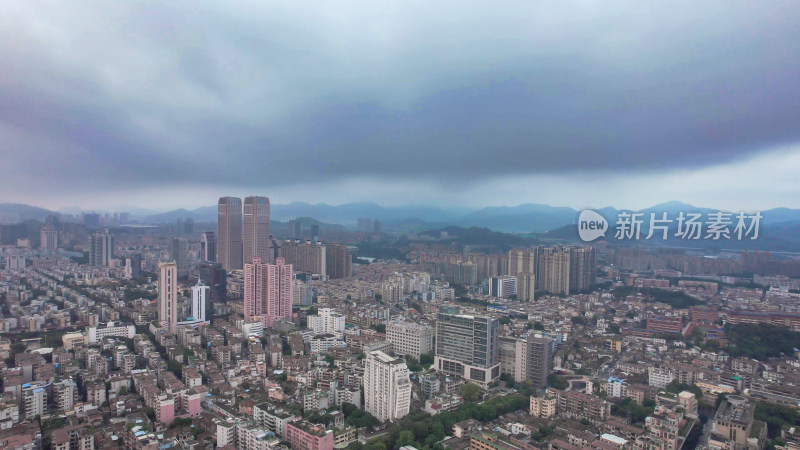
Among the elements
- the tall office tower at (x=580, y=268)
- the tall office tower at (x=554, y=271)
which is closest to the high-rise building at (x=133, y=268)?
the tall office tower at (x=554, y=271)

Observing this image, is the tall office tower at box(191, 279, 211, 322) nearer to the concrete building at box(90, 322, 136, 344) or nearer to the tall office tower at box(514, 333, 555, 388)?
the concrete building at box(90, 322, 136, 344)

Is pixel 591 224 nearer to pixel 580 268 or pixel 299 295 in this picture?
pixel 299 295

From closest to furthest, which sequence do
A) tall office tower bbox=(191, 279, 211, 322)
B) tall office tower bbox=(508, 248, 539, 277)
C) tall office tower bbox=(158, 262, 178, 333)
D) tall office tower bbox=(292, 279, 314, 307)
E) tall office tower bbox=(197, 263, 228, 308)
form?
tall office tower bbox=(158, 262, 178, 333)
tall office tower bbox=(191, 279, 211, 322)
tall office tower bbox=(197, 263, 228, 308)
tall office tower bbox=(292, 279, 314, 307)
tall office tower bbox=(508, 248, 539, 277)

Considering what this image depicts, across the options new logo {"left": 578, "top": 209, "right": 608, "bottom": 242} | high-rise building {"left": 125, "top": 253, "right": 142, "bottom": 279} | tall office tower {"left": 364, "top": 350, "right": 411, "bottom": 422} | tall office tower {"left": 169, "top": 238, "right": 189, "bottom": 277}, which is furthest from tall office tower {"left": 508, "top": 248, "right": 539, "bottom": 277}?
high-rise building {"left": 125, "top": 253, "right": 142, "bottom": 279}

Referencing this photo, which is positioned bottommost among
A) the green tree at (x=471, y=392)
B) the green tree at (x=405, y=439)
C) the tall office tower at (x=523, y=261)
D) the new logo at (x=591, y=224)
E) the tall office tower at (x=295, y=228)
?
the green tree at (x=471, y=392)

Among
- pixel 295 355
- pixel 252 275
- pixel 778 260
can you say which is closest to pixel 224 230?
pixel 252 275

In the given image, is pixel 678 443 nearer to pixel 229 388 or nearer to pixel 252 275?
pixel 229 388

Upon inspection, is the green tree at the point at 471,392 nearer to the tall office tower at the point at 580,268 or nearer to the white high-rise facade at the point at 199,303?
the white high-rise facade at the point at 199,303
